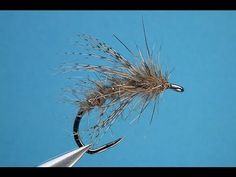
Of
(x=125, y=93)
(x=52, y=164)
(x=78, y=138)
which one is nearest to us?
(x=52, y=164)

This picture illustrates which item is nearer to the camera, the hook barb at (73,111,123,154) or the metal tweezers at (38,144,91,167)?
the metal tweezers at (38,144,91,167)

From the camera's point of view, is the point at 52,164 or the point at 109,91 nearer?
the point at 52,164

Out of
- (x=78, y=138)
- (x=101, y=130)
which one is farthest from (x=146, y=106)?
(x=78, y=138)

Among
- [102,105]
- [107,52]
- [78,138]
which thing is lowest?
[78,138]

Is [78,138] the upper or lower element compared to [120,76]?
lower

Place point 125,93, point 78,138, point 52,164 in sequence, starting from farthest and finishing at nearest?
point 78,138 < point 125,93 < point 52,164

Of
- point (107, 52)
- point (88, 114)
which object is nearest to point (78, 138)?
point (88, 114)

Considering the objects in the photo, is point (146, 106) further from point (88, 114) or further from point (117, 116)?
point (88, 114)

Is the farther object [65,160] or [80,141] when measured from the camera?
[80,141]

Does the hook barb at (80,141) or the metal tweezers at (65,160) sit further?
the hook barb at (80,141)
